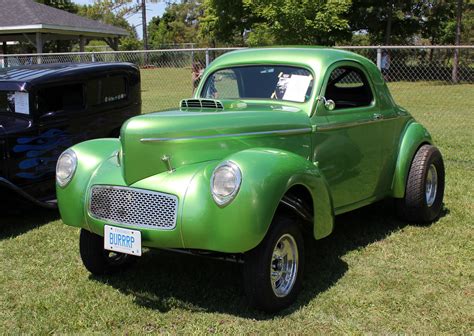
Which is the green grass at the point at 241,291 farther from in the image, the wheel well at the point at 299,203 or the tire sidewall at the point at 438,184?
the wheel well at the point at 299,203

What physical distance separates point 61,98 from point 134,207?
3.03 m

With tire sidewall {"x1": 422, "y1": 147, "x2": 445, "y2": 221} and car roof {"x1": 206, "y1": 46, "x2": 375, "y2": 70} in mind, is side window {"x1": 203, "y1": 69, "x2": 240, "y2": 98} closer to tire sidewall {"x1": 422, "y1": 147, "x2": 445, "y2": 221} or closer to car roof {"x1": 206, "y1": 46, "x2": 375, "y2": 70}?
car roof {"x1": 206, "y1": 46, "x2": 375, "y2": 70}

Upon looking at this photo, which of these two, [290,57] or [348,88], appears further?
[348,88]

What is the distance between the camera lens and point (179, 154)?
3.49 metres

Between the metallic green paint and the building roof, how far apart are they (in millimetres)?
22451

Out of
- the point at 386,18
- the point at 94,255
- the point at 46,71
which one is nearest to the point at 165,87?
the point at 46,71

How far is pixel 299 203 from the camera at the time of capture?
3.62 m

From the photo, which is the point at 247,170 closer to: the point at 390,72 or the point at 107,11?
the point at 390,72

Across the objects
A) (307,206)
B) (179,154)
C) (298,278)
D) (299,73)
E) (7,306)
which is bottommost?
(7,306)

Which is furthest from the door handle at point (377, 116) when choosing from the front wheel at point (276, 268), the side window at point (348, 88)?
the front wheel at point (276, 268)

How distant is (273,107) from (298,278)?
1.36 meters

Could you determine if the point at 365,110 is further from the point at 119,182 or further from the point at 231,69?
the point at 119,182

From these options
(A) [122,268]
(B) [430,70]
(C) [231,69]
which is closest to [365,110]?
(C) [231,69]

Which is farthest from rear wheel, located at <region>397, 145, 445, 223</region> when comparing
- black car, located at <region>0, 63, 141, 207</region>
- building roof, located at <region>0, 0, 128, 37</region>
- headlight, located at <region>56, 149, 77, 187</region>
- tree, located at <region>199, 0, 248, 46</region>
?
tree, located at <region>199, 0, 248, 46</region>
